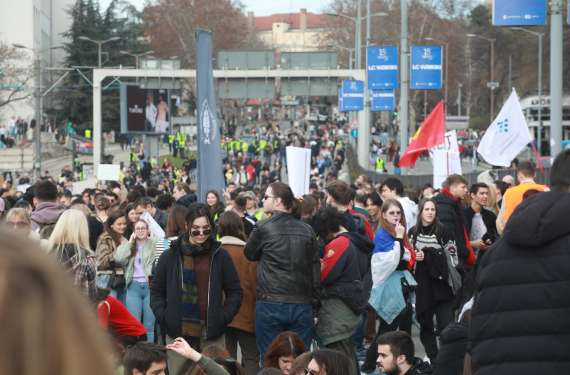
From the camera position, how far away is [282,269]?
9242 mm

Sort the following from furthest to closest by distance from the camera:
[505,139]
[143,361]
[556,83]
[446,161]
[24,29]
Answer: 1. [24,29]
2. [556,83]
3. [446,161]
4. [505,139]
5. [143,361]

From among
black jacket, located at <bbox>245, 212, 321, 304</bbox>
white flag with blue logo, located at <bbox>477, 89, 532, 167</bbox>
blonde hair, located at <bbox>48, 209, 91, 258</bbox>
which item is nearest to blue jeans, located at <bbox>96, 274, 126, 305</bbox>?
black jacket, located at <bbox>245, 212, 321, 304</bbox>

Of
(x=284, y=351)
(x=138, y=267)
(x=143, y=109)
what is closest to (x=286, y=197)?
(x=284, y=351)

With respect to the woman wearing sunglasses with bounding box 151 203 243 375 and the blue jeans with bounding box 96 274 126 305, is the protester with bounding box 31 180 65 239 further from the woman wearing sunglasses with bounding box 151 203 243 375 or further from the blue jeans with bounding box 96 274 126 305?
the woman wearing sunglasses with bounding box 151 203 243 375

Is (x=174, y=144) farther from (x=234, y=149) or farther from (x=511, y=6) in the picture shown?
(x=511, y=6)

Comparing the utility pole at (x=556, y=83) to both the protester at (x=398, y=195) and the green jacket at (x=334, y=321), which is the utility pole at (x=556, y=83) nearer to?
the protester at (x=398, y=195)

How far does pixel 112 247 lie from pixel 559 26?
41.9 ft

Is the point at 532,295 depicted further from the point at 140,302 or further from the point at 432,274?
the point at 140,302

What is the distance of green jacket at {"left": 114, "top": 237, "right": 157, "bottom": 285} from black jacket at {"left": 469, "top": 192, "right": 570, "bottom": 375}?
704cm

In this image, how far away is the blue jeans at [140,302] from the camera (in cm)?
Answer: 1129

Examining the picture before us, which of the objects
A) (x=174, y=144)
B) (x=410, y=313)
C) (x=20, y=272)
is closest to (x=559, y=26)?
(x=410, y=313)

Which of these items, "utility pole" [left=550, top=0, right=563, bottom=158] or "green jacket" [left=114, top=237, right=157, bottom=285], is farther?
"utility pole" [left=550, top=0, right=563, bottom=158]

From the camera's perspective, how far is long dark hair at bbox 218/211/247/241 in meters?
9.65

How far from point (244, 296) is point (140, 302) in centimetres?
186
